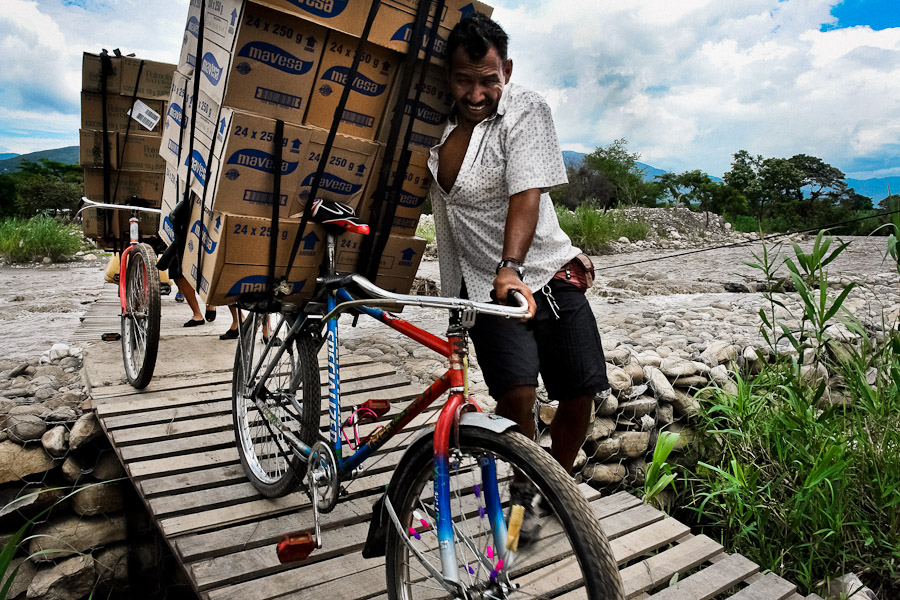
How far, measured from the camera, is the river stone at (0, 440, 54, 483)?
9.62ft

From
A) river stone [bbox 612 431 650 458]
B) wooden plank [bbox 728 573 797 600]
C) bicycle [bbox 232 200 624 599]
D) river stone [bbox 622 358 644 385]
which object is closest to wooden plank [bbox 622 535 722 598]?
wooden plank [bbox 728 573 797 600]

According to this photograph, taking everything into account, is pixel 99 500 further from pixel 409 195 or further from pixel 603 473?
pixel 603 473

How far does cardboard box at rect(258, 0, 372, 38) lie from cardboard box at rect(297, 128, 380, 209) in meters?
0.30

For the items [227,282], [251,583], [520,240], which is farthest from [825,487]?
[227,282]

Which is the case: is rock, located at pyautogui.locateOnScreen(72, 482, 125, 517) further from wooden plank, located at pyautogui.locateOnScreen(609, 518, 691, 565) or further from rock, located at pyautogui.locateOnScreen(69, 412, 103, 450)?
wooden plank, located at pyautogui.locateOnScreen(609, 518, 691, 565)

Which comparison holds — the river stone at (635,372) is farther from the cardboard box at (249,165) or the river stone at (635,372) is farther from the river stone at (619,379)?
the cardboard box at (249,165)

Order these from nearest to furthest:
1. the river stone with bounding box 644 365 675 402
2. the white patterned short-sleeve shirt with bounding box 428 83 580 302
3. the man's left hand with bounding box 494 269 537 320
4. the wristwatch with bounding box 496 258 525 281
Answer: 1. the man's left hand with bounding box 494 269 537 320
2. the wristwatch with bounding box 496 258 525 281
3. the white patterned short-sleeve shirt with bounding box 428 83 580 302
4. the river stone with bounding box 644 365 675 402

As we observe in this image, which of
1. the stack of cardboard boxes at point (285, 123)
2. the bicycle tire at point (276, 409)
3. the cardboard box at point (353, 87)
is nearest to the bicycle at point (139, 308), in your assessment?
the bicycle tire at point (276, 409)

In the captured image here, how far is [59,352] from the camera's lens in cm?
398

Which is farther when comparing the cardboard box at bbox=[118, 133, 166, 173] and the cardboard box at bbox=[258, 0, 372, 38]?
the cardboard box at bbox=[118, 133, 166, 173]

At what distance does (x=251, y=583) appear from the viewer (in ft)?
6.42

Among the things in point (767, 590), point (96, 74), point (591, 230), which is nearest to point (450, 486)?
point (767, 590)

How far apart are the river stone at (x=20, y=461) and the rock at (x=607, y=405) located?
2767 millimetres

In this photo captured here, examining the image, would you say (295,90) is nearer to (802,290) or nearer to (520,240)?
(520,240)
